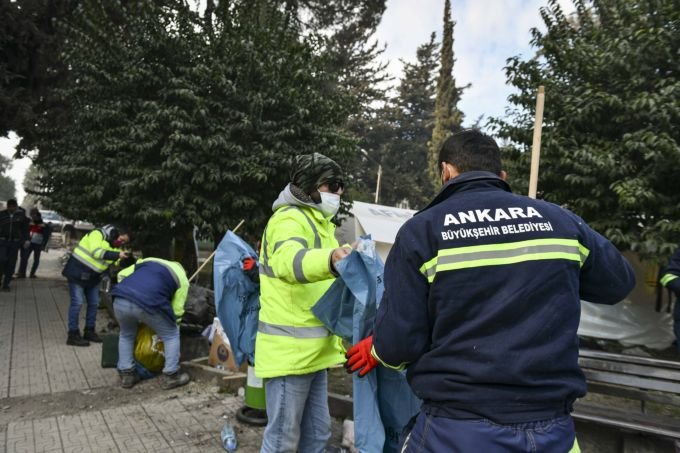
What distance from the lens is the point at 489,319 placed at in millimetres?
1425

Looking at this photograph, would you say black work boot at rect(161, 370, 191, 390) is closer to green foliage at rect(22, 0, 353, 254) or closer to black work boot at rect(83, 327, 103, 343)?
black work boot at rect(83, 327, 103, 343)

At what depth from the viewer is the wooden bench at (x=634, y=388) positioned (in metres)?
3.14

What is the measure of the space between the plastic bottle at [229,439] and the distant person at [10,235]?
855 centimetres

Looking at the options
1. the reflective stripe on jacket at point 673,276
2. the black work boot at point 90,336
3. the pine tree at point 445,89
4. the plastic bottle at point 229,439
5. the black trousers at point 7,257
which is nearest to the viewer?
the plastic bottle at point 229,439

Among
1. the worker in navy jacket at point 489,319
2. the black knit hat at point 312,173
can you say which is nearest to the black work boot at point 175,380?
the black knit hat at point 312,173

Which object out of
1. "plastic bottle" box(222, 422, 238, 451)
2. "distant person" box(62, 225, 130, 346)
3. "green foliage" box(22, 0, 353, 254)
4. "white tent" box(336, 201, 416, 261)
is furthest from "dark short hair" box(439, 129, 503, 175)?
"white tent" box(336, 201, 416, 261)

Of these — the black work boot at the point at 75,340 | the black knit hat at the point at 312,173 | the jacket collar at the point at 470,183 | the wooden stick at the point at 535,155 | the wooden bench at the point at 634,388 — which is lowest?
the black work boot at the point at 75,340

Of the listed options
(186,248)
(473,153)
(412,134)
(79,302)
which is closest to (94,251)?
(79,302)

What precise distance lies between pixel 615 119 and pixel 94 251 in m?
6.88

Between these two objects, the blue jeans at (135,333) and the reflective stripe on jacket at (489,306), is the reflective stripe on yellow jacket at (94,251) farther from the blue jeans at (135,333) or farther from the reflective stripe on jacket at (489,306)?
the reflective stripe on jacket at (489,306)

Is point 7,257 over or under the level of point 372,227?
under

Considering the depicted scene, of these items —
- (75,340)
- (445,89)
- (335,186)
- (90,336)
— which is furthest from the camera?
(445,89)

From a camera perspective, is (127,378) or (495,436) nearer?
(495,436)

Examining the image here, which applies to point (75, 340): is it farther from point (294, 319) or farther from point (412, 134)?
point (412, 134)
